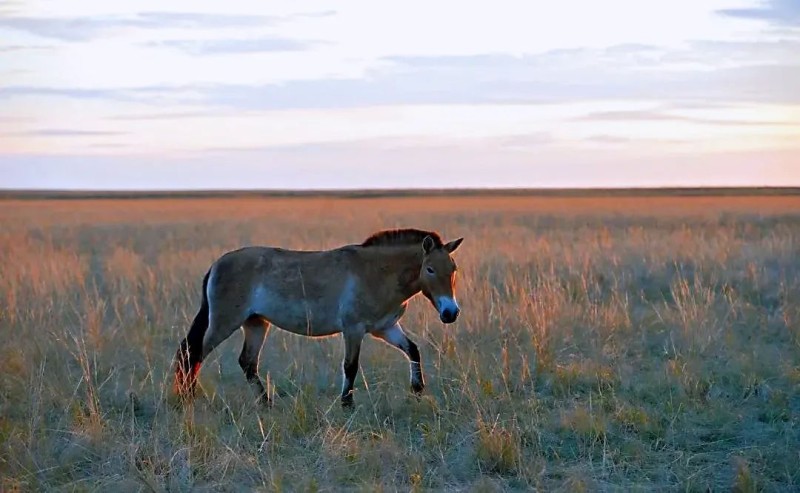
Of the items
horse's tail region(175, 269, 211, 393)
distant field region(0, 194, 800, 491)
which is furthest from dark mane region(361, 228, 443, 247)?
horse's tail region(175, 269, 211, 393)

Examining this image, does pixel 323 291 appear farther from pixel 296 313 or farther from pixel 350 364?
pixel 350 364

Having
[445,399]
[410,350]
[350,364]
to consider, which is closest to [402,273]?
[410,350]

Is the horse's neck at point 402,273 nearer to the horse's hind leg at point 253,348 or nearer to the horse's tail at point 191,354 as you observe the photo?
the horse's hind leg at point 253,348

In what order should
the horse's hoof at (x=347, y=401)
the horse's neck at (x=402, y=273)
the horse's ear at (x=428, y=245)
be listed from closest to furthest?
the horse's hoof at (x=347, y=401), the horse's ear at (x=428, y=245), the horse's neck at (x=402, y=273)

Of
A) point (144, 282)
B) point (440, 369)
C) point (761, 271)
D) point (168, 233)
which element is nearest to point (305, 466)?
point (440, 369)

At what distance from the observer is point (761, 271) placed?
45.9 feet

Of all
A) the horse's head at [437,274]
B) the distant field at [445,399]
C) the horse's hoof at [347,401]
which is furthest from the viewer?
the horse's head at [437,274]

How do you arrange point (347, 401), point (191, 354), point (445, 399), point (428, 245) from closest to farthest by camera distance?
1. point (445, 399)
2. point (347, 401)
3. point (428, 245)
4. point (191, 354)

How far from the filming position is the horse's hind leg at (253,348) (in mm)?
8352

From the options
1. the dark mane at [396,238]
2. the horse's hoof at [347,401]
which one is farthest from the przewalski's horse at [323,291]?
the horse's hoof at [347,401]

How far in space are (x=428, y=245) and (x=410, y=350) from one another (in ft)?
3.14

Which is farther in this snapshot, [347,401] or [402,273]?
[402,273]

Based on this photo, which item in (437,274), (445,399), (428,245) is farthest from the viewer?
(428,245)

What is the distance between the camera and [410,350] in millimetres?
8086
